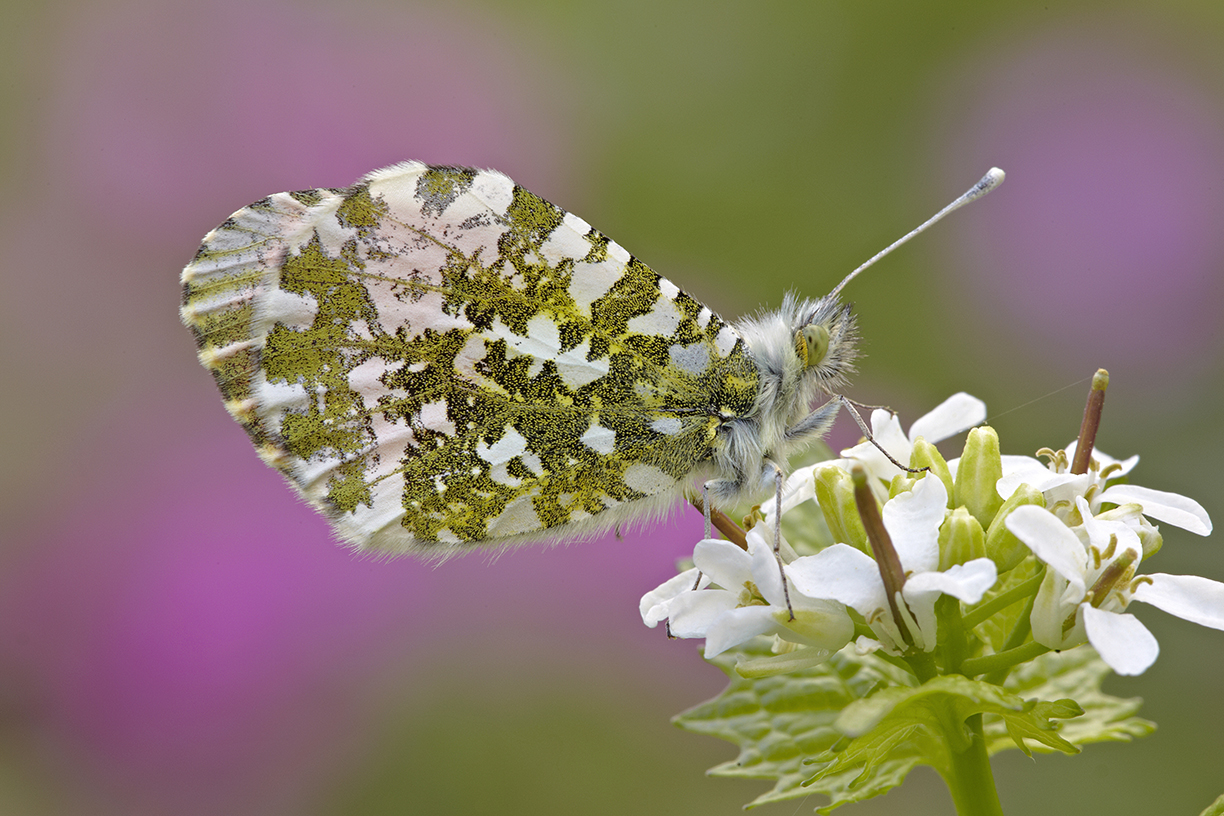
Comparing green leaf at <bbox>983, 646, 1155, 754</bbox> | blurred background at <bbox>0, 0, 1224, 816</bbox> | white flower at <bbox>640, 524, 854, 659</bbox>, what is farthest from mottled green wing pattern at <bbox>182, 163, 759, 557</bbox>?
blurred background at <bbox>0, 0, 1224, 816</bbox>

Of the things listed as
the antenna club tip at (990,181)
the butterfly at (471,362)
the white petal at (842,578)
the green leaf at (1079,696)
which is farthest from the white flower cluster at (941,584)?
the antenna club tip at (990,181)

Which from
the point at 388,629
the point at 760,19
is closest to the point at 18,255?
the point at 388,629

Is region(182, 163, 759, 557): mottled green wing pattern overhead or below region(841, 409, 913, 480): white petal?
overhead

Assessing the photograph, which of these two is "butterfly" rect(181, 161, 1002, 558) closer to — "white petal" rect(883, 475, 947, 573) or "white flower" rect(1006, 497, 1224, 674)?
"white petal" rect(883, 475, 947, 573)

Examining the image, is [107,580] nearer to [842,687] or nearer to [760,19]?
[842,687]

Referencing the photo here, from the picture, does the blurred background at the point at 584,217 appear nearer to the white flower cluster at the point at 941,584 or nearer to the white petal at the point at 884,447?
the white petal at the point at 884,447

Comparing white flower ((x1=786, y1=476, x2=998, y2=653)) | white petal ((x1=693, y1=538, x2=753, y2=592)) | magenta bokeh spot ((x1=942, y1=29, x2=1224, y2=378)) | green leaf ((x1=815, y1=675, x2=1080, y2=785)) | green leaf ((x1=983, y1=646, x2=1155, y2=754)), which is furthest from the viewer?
magenta bokeh spot ((x1=942, y1=29, x2=1224, y2=378))
